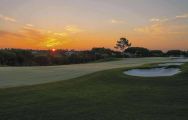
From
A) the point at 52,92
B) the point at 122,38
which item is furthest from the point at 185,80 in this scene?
the point at 122,38

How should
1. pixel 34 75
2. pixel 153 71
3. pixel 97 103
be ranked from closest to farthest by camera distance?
1. pixel 97 103
2. pixel 153 71
3. pixel 34 75

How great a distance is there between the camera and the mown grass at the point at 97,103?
10070 millimetres

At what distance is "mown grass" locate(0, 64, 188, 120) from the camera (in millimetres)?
10070

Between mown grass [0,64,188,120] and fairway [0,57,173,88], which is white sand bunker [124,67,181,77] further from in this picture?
mown grass [0,64,188,120]

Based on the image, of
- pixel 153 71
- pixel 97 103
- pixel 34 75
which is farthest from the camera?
pixel 34 75

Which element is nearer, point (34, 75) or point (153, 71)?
point (153, 71)

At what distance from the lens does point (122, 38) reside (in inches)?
3477

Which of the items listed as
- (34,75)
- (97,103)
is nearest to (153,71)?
(34,75)

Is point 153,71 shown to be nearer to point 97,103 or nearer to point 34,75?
A: point 34,75

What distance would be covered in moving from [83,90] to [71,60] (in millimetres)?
52243

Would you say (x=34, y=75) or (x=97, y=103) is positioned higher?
(x=34, y=75)

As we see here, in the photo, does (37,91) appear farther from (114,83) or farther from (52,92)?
(114,83)

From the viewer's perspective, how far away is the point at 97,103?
476 inches

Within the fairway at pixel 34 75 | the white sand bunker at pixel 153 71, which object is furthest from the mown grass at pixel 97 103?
the white sand bunker at pixel 153 71
